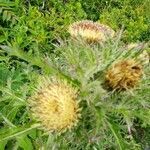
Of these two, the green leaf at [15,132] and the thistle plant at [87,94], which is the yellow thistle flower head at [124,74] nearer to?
the thistle plant at [87,94]

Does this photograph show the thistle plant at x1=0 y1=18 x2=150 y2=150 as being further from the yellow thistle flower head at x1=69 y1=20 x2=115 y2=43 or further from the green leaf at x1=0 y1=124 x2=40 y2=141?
the yellow thistle flower head at x1=69 y1=20 x2=115 y2=43

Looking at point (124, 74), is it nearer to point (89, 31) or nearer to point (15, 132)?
point (15, 132)

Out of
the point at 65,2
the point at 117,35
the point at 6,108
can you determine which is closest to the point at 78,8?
the point at 65,2

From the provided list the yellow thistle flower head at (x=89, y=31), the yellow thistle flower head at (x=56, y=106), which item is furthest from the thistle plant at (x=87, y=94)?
the yellow thistle flower head at (x=89, y=31)

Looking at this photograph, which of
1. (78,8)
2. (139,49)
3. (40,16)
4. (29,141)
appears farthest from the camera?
(78,8)

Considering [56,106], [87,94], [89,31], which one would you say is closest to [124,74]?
[87,94]

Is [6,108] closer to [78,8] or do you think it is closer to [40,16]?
[40,16]
